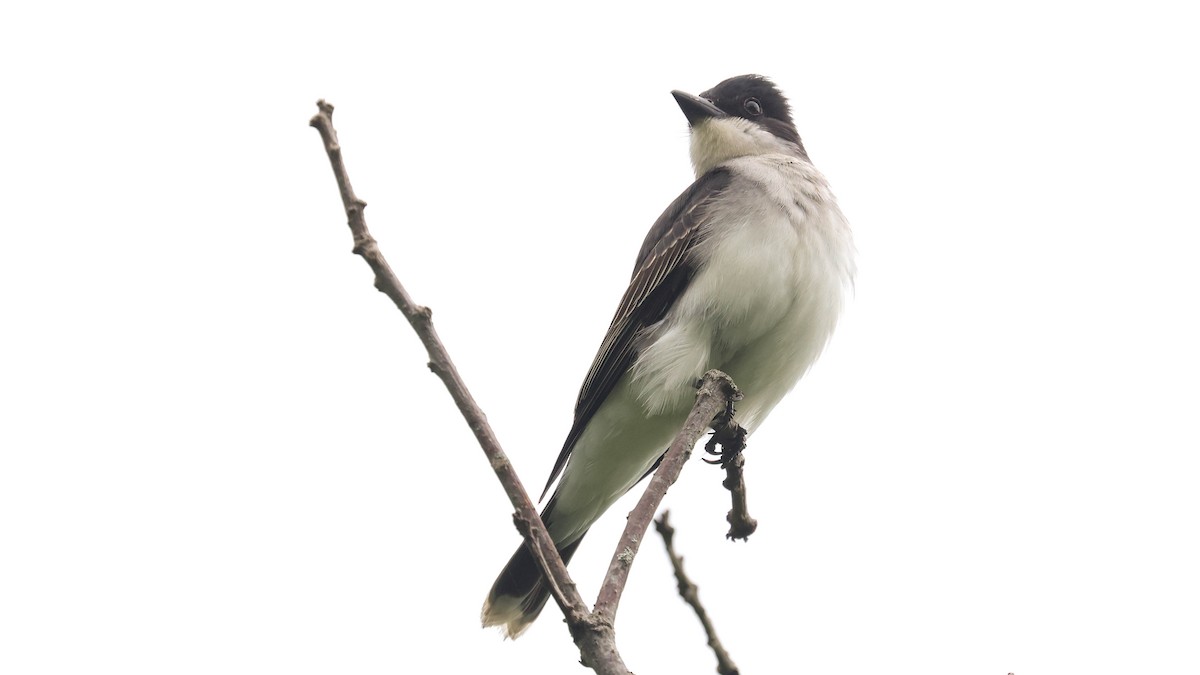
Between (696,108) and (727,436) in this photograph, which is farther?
(696,108)

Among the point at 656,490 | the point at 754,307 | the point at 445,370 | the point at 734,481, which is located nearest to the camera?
the point at 445,370

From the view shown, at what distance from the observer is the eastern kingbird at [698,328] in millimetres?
6727

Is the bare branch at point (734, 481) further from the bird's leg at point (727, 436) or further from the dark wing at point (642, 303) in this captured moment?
the dark wing at point (642, 303)

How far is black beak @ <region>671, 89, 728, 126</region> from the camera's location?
8.76 m

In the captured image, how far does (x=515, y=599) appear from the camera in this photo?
6.74 m

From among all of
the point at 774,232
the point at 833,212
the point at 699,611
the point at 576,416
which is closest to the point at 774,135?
the point at 833,212

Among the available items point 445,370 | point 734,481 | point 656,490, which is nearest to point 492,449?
point 445,370

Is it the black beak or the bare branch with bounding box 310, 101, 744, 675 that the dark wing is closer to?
the black beak

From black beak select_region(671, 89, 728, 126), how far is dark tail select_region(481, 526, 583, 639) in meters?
3.55

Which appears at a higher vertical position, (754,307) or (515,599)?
(754,307)

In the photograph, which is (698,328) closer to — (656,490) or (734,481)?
(734,481)

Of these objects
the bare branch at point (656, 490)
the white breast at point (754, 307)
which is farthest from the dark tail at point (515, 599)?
the bare branch at point (656, 490)

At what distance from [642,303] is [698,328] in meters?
0.53

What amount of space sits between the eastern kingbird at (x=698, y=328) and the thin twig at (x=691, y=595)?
8.27ft
